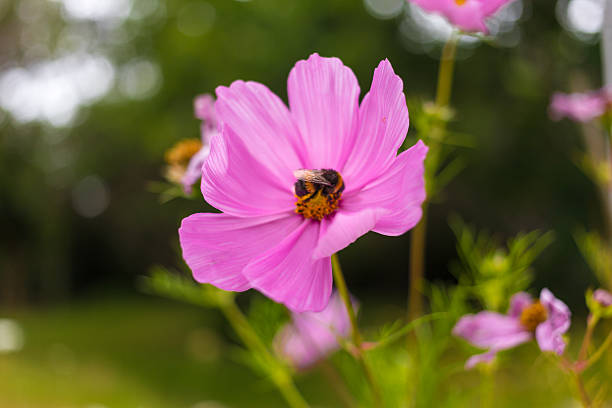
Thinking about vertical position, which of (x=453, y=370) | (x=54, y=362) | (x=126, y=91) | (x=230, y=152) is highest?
(x=126, y=91)

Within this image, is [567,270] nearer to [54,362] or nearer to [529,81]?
[529,81]

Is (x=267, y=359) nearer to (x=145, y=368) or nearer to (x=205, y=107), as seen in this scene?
(x=205, y=107)

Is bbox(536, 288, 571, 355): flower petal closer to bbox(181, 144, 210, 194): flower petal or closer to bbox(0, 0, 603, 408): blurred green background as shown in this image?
bbox(181, 144, 210, 194): flower petal

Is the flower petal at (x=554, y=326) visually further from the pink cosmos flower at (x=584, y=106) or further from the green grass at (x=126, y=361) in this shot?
the green grass at (x=126, y=361)

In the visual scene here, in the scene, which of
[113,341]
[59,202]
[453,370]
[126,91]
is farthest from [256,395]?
[59,202]

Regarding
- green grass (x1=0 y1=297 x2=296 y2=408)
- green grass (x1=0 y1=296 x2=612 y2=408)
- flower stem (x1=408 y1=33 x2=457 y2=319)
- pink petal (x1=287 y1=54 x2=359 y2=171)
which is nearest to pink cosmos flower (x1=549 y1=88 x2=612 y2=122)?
flower stem (x1=408 y1=33 x2=457 y2=319)

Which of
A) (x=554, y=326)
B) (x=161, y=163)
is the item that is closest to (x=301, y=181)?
(x=554, y=326)

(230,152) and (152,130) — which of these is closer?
(230,152)

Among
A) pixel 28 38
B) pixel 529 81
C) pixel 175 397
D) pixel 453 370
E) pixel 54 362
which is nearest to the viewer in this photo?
pixel 453 370
